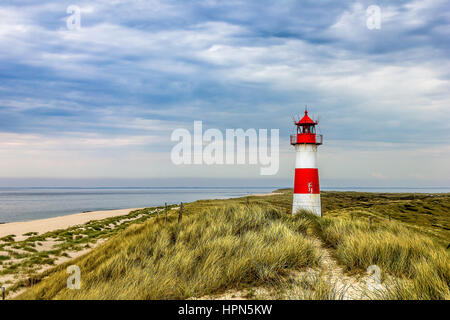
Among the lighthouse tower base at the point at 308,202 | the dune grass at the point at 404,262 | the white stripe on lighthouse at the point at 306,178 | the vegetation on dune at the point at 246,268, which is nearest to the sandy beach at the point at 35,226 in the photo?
the vegetation on dune at the point at 246,268

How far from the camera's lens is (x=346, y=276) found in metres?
6.45

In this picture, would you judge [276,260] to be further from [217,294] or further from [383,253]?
[383,253]

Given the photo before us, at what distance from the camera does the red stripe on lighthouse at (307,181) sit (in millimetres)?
18578

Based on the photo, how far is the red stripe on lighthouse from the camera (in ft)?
61.0

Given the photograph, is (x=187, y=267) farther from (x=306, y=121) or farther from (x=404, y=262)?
(x=306, y=121)

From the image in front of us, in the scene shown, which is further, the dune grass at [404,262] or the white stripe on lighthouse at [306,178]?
the white stripe on lighthouse at [306,178]

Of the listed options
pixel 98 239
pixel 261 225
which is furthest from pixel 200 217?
pixel 98 239

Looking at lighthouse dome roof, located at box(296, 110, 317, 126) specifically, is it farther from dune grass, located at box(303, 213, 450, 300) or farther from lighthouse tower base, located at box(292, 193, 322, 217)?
dune grass, located at box(303, 213, 450, 300)

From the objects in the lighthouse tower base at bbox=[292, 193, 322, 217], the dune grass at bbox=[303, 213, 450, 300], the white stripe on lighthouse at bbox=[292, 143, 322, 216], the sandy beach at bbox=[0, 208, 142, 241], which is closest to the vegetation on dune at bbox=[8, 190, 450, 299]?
the dune grass at bbox=[303, 213, 450, 300]

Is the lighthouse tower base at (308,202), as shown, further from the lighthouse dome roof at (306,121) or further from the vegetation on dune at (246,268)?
the vegetation on dune at (246,268)

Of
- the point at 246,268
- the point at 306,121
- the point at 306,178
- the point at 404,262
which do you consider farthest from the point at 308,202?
Answer: the point at 246,268

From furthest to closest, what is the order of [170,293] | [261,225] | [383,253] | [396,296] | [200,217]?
[200,217] < [261,225] < [383,253] < [170,293] < [396,296]
